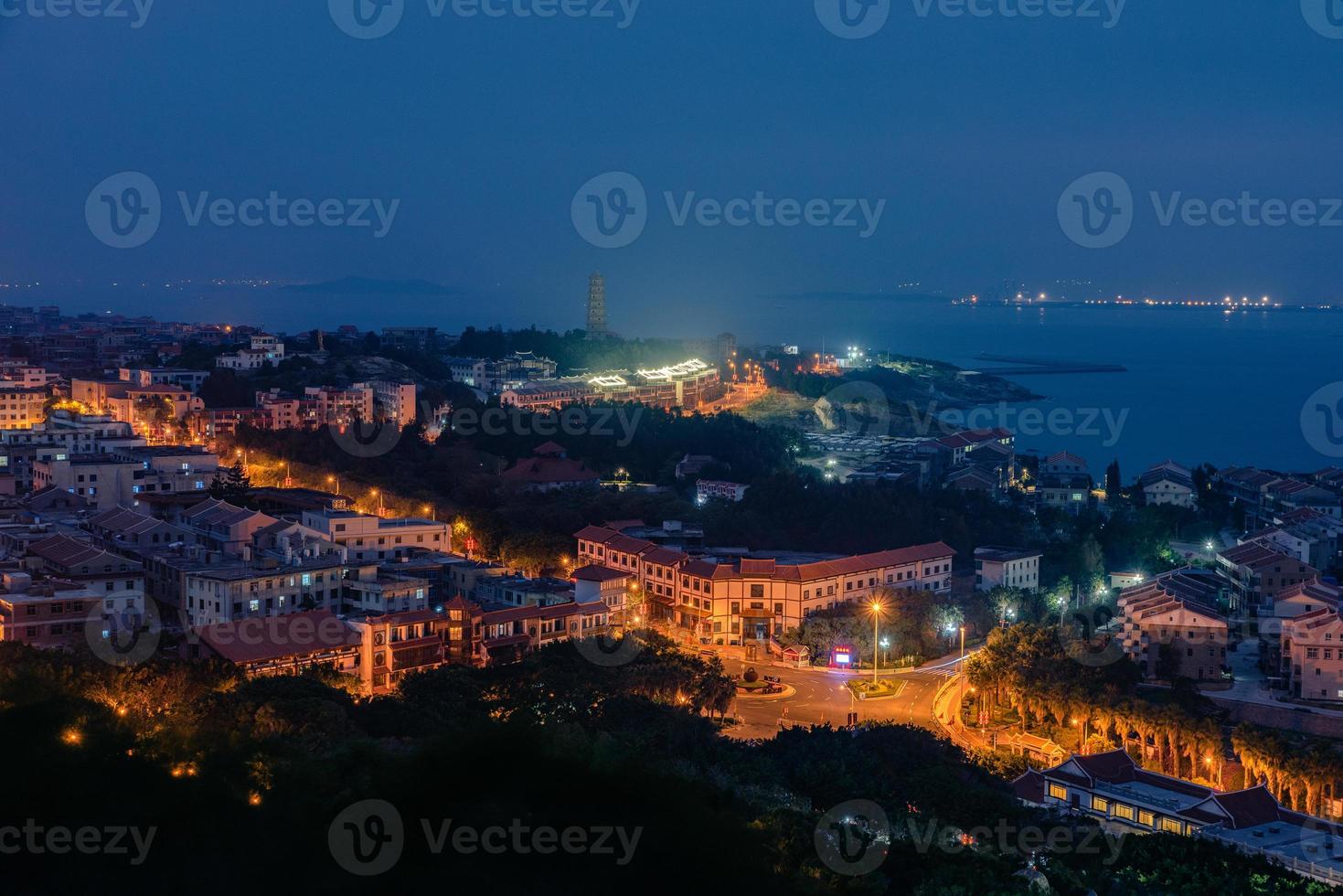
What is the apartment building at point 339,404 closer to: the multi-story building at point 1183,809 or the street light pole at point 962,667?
the street light pole at point 962,667

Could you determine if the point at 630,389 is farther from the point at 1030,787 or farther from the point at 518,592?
the point at 1030,787

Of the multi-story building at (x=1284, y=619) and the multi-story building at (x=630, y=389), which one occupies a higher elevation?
the multi-story building at (x=630, y=389)

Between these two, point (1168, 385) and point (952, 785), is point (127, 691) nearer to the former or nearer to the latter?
point (952, 785)

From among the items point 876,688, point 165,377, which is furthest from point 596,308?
point 876,688

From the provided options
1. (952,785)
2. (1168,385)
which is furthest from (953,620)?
(1168,385)

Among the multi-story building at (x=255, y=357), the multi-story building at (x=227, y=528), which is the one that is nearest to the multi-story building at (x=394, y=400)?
the multi-story building at (x=255, y=357)
